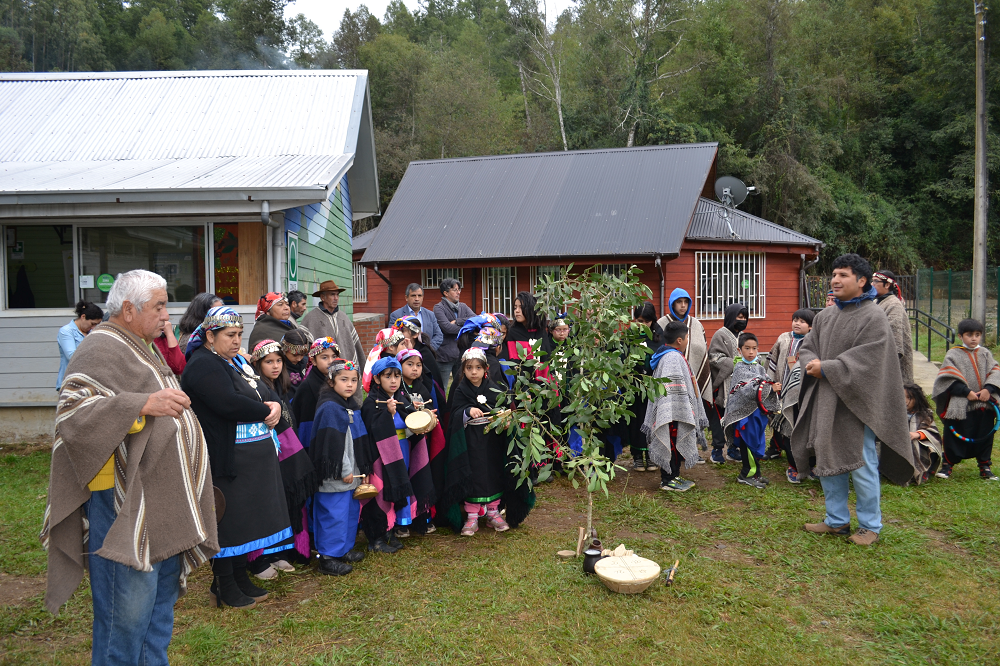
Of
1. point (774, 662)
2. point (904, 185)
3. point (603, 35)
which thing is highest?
point (603, 35)

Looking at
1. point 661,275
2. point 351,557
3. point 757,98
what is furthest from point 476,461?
point 757,98

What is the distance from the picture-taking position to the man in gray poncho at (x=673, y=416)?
235 inches

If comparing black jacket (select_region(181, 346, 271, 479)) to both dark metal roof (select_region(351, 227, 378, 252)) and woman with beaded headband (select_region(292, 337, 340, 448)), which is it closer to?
woman with beaded headband (select_region(292, 337, 340, 448))

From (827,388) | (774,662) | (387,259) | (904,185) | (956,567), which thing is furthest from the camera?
(904,185)

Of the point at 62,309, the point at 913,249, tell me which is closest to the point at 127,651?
the point at 62,309

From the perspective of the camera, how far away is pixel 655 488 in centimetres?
641

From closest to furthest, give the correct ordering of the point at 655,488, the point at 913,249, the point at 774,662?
the point at 774,662
the point at 655,488
the point at 913,249

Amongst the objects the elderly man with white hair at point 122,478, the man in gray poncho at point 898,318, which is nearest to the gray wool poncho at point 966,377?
the man in gray poncho at point 898,318

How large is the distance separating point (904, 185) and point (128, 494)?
34.4m

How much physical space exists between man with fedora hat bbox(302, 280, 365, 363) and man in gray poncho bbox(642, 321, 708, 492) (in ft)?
10.5

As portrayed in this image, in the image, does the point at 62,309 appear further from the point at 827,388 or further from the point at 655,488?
the point at 827,388

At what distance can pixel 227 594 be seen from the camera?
13.3 feet

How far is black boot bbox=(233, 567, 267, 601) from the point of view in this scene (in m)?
4.14

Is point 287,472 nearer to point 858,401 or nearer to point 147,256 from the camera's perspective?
point 858,401
